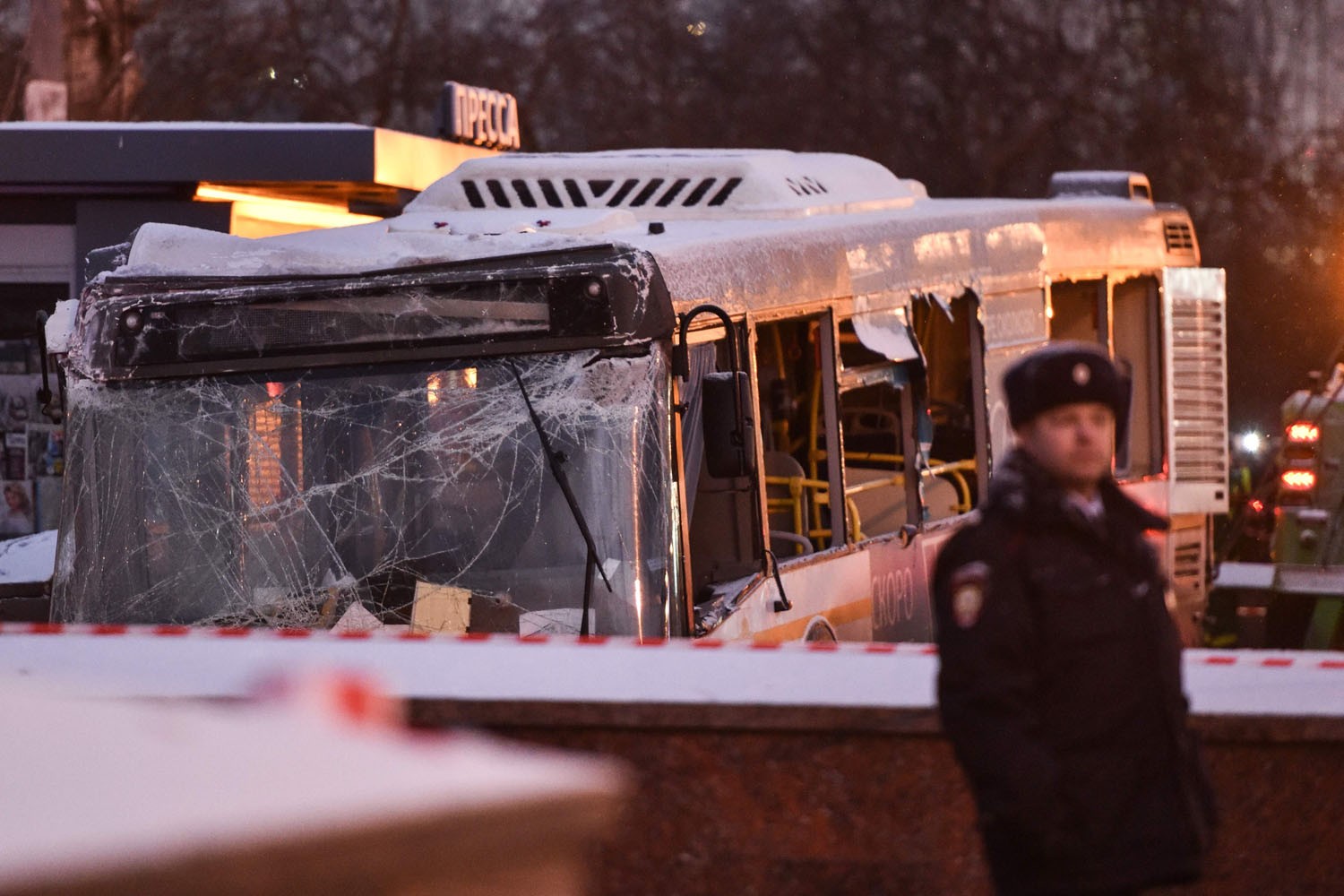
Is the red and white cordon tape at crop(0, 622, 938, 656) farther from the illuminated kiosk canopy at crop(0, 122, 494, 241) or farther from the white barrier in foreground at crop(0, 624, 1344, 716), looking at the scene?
the illuminated kiosk canopy at crop(0, 122, 494, 241)

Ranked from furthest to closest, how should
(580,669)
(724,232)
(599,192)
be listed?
(599,192) → (724,232) → (580,669)

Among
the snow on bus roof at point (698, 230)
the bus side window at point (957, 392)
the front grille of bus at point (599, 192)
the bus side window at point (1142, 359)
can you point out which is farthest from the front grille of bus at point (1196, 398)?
the front grille of bus at point (599, 192)

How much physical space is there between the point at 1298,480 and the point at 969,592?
30.3 feet


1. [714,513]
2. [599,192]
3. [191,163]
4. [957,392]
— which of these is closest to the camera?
[714,513]

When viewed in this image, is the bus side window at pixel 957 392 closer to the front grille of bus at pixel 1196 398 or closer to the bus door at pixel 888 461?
the bus door at pixel 888 461

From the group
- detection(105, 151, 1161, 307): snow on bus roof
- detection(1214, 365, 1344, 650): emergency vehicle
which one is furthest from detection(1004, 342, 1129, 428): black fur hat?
detection(1214, 365, 1344, 650): emergency vehicle

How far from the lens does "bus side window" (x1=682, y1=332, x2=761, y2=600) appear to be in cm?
827

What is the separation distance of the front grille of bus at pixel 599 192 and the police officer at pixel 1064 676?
578cm

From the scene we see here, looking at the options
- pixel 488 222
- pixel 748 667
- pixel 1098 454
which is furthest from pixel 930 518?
pixel 1098 454

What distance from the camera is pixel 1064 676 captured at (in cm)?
395

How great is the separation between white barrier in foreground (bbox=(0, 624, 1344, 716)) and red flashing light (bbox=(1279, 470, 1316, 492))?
6.70 metres

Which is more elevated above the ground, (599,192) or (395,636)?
(599,192)

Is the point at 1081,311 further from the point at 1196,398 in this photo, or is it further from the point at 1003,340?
the point at 1003,340

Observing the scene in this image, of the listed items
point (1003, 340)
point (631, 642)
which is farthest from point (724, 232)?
point (631, 642)
